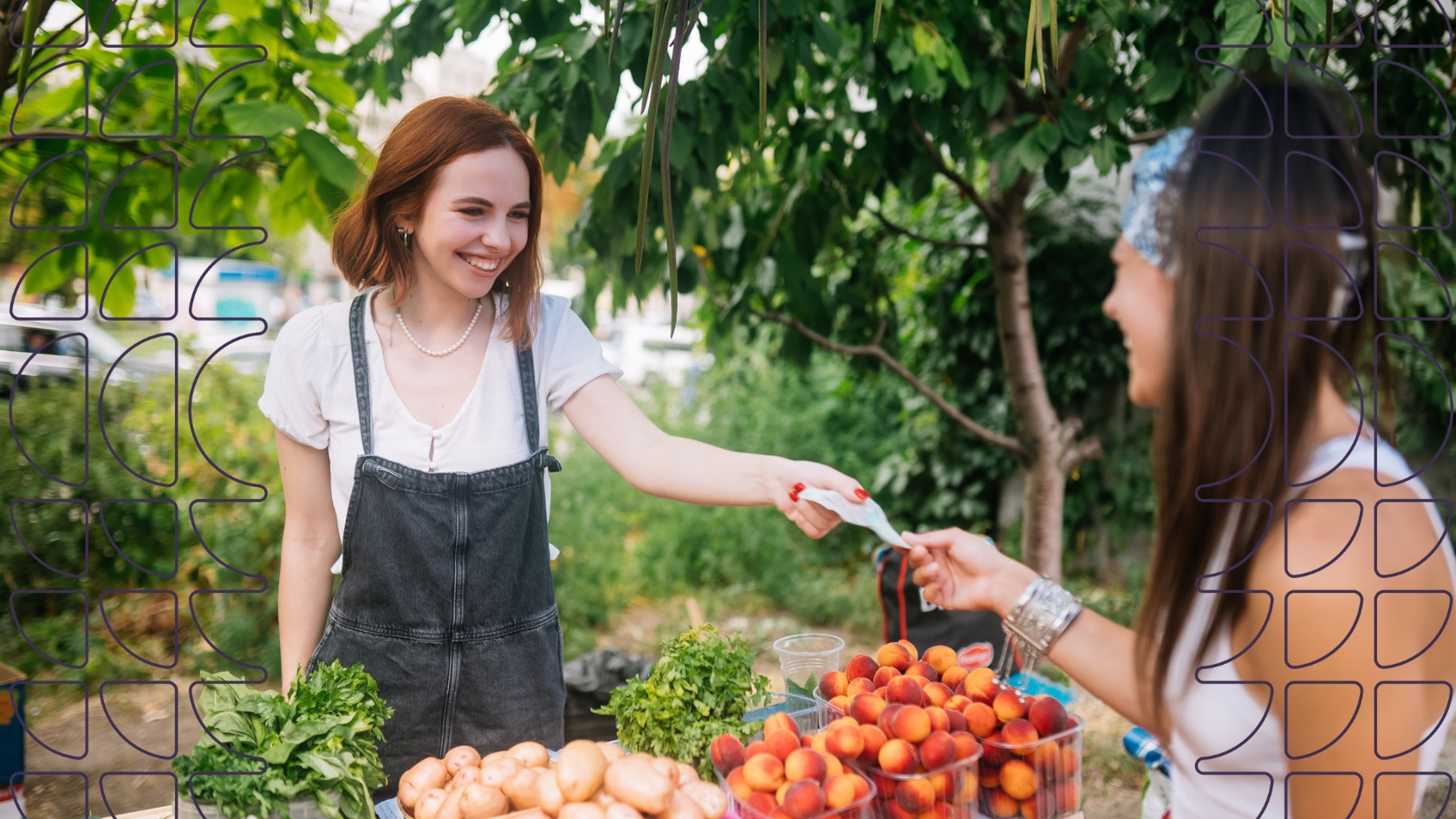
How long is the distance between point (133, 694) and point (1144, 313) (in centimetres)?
470

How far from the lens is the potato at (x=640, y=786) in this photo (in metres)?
1.15

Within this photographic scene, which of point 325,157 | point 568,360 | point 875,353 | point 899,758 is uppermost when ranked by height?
point 325,157

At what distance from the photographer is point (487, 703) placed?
172 cm

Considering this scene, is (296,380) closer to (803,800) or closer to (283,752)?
(283,752)

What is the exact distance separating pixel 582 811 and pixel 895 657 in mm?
593

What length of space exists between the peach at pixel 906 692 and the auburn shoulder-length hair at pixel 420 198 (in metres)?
0.90

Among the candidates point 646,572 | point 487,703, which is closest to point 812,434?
point 646,572

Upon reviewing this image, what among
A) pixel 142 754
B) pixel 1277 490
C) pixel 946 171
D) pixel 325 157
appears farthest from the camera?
pixel 142 754

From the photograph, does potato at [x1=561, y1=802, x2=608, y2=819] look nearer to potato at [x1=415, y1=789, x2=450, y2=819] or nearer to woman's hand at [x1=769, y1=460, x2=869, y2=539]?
potato at [x1=415, y1=789, x2=450, y2=819]

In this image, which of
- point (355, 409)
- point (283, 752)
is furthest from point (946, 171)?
point (283, 752)

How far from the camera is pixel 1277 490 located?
1.05m

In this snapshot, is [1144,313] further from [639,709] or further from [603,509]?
[603,509]

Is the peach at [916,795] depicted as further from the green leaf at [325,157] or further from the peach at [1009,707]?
the green leaf at [325,157]

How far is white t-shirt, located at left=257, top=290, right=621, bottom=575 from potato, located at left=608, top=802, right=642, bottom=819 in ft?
2.45
